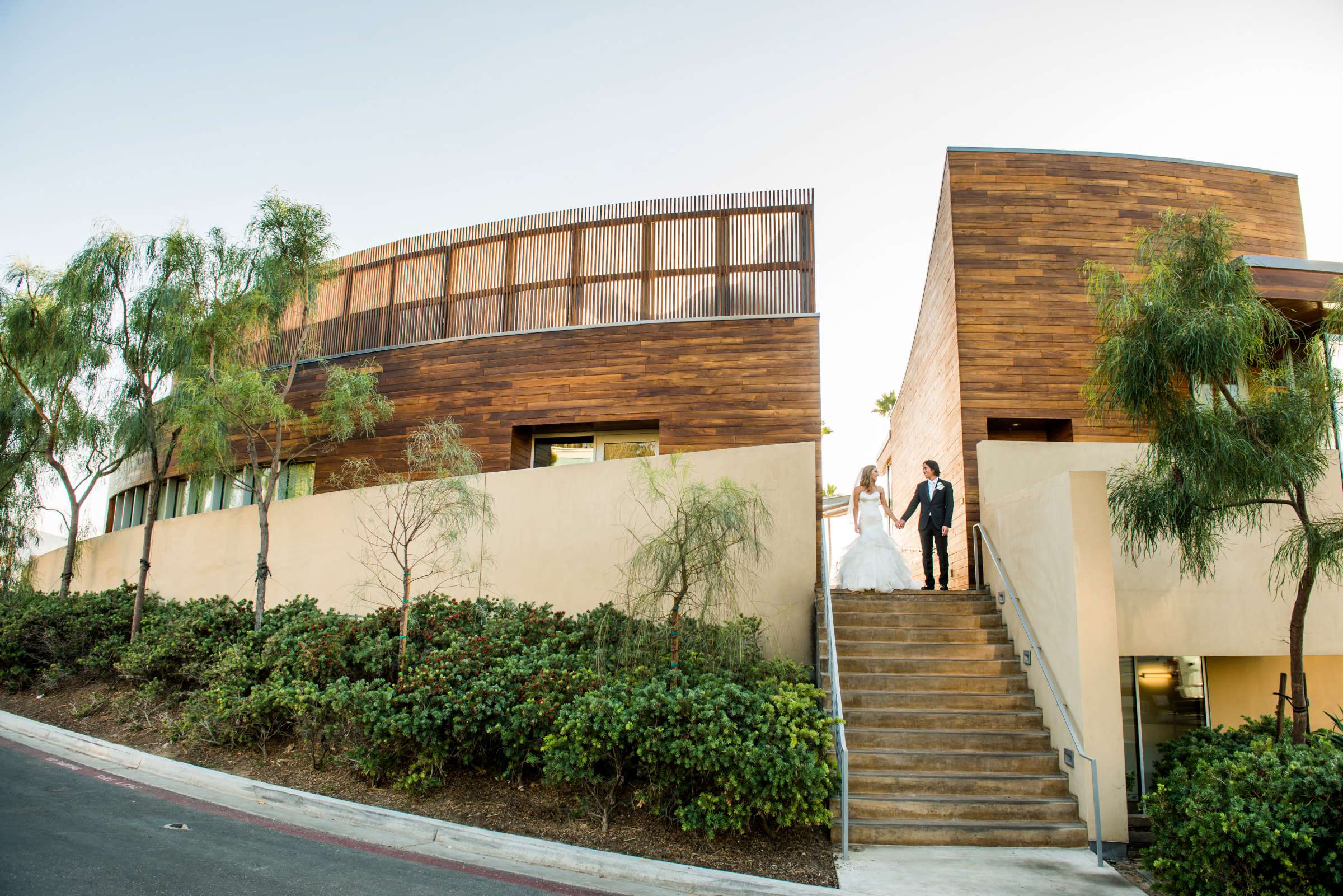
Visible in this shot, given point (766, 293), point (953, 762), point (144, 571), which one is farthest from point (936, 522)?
point (144, 571)

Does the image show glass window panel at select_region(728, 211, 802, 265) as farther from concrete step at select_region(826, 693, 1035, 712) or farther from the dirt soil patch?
the dirt soil patch

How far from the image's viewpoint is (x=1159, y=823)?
589 cm

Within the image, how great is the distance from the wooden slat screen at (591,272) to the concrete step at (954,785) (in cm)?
739

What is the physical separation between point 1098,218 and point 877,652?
8.30 meters

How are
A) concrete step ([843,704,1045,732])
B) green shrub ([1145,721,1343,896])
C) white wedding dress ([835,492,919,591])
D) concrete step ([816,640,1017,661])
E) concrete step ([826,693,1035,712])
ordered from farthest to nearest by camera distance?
1. white wedding dress ([835,492,919,591])
2. concrete step ([816,640,1017,661])
3. concrete step ([826,693,1035,712])
4. concrete step ([843,704,1045,732])
5. green shrub ([1145,721,1343,896])

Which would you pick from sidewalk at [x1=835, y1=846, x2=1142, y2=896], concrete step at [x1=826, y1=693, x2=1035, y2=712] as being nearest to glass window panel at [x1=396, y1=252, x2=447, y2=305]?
concrete step at [x1=826, y1=693, x2=1035, y2=712]

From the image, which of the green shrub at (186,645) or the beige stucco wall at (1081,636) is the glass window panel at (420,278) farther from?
the beige stucco wall at (1081,636)

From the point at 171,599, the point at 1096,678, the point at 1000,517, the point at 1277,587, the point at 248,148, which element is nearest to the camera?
the point at 1096,678

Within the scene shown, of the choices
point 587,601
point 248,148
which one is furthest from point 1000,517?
point 248,148

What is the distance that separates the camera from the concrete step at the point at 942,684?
7.77m

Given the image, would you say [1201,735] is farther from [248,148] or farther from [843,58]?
[248,148]

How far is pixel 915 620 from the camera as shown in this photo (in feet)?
29.2

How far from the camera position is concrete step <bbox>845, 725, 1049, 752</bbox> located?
704 cm

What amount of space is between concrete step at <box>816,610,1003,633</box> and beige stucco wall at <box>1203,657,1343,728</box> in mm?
3477
